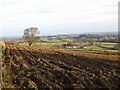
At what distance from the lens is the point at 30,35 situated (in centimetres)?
4416

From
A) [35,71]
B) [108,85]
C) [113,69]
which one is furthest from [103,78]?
[35,71]

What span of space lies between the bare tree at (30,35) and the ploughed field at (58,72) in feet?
69.4

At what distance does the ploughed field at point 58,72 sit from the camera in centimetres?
1495

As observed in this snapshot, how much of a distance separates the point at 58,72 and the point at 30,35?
91.6 feet

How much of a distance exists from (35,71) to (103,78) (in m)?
4.90

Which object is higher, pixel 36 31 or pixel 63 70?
pixel 36 31

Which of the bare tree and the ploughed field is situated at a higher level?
the bare tree

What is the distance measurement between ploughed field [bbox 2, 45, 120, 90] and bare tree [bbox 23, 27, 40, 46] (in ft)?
69.4

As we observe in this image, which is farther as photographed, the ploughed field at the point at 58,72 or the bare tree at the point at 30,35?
the bare tree at the point at 30,35

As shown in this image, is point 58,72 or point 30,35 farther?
point 30,35

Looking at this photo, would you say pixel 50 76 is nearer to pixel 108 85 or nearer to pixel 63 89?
pixel 63 89

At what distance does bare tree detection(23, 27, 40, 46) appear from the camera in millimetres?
43509

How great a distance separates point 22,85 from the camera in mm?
14367

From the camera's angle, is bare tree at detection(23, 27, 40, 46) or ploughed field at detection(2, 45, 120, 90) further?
bare tree at detection(23, 27, 40, 46)
